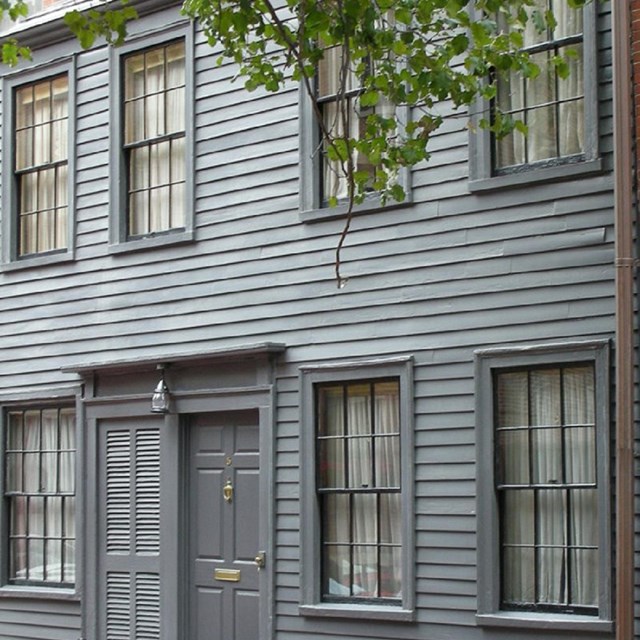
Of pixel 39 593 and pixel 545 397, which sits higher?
pixel 545 397

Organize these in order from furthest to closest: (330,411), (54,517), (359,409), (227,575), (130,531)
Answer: (54,517)
(130,531)
(227,575)
(330,411)
(359,409)

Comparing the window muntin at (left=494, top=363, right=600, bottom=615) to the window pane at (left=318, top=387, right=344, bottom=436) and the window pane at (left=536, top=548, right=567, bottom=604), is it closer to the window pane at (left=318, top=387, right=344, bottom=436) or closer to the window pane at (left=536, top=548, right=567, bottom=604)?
the window pane at (left=536, top=548, right=567, bottom=604)

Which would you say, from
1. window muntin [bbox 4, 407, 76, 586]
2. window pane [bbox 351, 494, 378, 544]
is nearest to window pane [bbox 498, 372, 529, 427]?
window pane [bbox 351, 494, 378, 544]

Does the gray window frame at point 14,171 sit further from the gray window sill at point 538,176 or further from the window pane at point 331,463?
the gray window sill at point 538,176

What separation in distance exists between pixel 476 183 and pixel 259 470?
11.2 ft

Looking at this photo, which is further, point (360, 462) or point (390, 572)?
point (360, 462)

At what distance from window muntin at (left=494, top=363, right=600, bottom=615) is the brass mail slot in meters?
3.03

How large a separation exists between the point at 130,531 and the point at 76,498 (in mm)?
826

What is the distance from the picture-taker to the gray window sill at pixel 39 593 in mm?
15922

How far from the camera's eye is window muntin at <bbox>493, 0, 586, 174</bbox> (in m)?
12.1

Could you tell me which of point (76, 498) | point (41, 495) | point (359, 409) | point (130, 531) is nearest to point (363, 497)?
point (359, 409)

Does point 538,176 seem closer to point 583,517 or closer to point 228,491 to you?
point 583,517

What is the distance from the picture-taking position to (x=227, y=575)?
47.6 ft

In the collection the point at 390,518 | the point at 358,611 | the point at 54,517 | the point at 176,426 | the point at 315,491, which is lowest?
the point at 358,611
